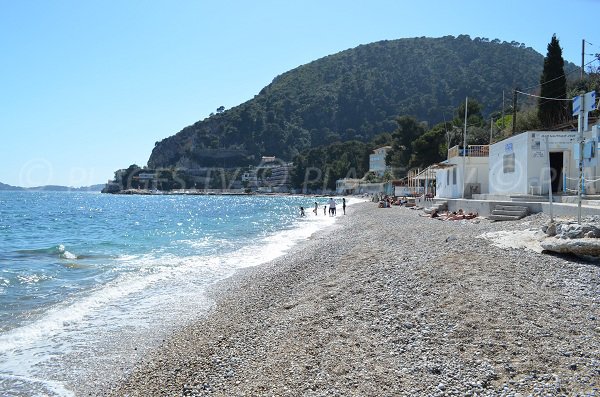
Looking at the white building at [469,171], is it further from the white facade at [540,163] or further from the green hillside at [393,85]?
the green hillside at [393,85]

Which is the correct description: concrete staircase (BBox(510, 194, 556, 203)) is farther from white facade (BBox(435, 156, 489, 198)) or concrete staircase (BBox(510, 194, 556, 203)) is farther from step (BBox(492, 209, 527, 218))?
white facade (BBox(435, 156, 489, 198))

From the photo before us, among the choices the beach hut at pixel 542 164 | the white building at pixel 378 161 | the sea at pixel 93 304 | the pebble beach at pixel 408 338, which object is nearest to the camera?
the pebble beach at pixel 408 338

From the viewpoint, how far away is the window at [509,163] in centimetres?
2334

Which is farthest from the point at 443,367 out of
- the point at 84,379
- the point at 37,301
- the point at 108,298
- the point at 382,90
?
the point at 382,90

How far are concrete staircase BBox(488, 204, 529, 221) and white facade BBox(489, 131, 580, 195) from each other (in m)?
2.74

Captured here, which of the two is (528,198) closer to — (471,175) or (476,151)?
(471,175)

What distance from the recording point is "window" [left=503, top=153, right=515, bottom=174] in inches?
919

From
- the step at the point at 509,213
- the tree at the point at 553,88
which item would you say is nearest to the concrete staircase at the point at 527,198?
the step at the point at 509,213

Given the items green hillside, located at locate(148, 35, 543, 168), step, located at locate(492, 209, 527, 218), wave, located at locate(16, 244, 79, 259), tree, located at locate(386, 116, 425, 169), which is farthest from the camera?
green hillside, located at locate(148, 35, 543, 168)

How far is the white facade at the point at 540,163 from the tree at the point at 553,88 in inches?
454

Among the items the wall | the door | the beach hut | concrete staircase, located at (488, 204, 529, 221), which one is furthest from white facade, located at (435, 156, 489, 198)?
concrete staircase, located at (488, 204, 529, 221)

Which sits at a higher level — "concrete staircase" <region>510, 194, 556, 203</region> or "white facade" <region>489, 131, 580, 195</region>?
"white facade" <region>489, 131, 580, 195</region>

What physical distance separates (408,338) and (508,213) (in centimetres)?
1421

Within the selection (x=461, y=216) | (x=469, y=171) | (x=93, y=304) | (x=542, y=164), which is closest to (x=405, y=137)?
(x=469, y=171)
